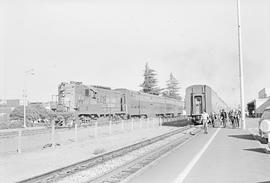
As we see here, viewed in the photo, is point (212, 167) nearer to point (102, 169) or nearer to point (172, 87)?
point (102, 169)

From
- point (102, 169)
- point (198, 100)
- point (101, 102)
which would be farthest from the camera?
point (101, 102)

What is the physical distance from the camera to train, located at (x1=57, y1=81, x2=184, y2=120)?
36.2 m

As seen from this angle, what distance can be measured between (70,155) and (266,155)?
810 centimetres

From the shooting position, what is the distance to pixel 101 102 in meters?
40.1

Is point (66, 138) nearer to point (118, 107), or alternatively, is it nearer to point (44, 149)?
point (44, 149)

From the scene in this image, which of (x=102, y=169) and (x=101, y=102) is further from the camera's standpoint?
(x=101, y=102)

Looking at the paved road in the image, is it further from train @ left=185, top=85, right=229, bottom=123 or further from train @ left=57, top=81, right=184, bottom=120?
train @ left=185, top=85, right=229, bottom=123

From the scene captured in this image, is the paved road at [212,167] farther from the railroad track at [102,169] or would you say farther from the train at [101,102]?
the train at [101,102]

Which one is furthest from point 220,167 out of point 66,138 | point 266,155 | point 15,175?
point 66,138

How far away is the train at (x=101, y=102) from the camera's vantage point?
36219mm

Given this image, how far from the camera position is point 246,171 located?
1059cm

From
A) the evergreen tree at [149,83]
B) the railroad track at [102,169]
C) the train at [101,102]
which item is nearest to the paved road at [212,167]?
the railroad track at [102,169]

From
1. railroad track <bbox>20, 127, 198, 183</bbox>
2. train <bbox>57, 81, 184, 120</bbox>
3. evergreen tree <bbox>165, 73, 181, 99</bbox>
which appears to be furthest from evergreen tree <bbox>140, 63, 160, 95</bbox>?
railroad track <bbox>20, 127, 198, 183</bbox>

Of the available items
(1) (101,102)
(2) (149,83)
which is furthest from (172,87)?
(1) (101,102)
